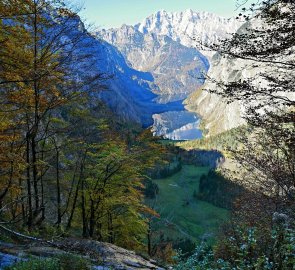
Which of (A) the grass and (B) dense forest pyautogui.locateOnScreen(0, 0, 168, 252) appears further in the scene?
(A) the grass

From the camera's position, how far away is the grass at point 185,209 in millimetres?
116775

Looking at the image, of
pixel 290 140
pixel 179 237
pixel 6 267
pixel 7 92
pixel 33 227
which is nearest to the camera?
pixel 6 267

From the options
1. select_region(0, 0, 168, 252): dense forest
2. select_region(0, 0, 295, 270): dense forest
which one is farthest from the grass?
select_region(0, 0, 295, 270): dense forest

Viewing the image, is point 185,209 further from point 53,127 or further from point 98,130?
point 53,127

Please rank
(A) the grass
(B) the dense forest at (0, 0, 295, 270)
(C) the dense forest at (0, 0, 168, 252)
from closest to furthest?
(B) the dense forest at (0, 0, 295, 270) < (C) the dense forest at (0, 0, 168, 252) < (A) the grass

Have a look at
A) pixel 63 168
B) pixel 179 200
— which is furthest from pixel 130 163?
pixel 179 200

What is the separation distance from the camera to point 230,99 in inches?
468

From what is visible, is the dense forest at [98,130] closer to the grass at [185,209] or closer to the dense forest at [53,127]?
the dense forest at [53,127]

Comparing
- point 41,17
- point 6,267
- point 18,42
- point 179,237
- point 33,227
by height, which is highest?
point 41,17

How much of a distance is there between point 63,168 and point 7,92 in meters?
A: 10.6

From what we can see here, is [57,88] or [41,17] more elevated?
[41,17]

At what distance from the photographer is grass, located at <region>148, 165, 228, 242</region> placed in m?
117

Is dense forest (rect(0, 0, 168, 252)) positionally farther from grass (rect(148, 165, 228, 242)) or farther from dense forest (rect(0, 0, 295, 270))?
grass (rect(148, 165, 228, 242))

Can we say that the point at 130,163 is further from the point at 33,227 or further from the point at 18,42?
the point at 18,42
